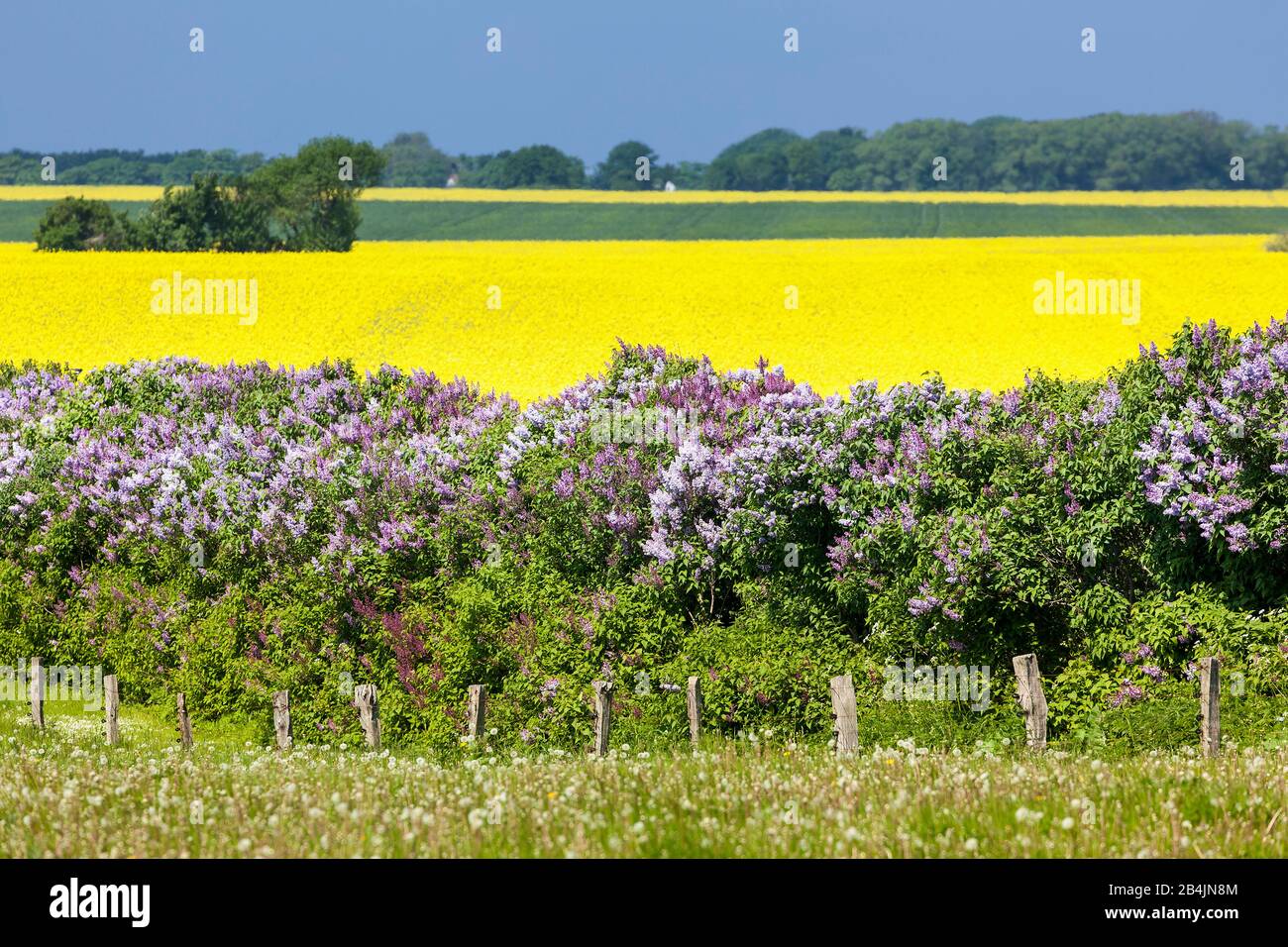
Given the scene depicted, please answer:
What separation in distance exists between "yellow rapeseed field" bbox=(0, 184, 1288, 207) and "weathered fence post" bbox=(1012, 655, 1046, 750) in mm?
121559

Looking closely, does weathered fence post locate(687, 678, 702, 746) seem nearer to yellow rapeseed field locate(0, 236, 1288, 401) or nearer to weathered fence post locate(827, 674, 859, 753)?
weathered fence post locate(827, 674, 859, 753)

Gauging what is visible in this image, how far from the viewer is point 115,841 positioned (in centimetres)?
852

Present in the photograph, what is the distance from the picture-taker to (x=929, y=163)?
16438cm

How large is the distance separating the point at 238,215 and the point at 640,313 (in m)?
40.1

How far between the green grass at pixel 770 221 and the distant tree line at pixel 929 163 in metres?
25.9

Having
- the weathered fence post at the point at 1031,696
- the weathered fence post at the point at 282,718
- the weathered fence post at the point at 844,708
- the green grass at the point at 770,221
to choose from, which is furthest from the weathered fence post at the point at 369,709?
the green grass at the point at 770,221

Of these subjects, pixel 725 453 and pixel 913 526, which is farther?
pixel 725 453

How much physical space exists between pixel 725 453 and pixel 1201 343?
22.6ft

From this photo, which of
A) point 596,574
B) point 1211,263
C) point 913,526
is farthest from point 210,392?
point 1211,263

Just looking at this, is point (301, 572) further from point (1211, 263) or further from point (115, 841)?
point (1211, 263)

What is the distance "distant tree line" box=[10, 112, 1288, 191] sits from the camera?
15812 centimetres

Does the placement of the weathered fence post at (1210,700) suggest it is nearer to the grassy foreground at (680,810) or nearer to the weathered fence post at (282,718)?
the grassy foreground at (680,810)
